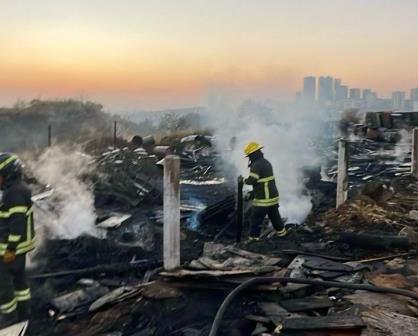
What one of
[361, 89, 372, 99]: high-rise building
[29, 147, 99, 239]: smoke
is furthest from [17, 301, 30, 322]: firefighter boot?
[361, 89, 372, 99]: high-rise building

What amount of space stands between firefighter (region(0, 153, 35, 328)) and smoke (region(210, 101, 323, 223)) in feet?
19.1

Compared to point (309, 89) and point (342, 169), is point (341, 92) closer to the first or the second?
point (309, 89)

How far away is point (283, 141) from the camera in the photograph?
11.9 metres

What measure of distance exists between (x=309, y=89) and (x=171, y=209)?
1646 cm

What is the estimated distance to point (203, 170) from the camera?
14281 mm

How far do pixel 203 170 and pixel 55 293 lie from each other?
872 centimetres

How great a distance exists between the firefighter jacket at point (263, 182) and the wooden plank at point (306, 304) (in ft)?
11.9

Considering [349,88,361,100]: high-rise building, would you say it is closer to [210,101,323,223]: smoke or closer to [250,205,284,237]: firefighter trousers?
[210,101,323,223]: smoke

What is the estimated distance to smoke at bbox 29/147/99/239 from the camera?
7.83 m

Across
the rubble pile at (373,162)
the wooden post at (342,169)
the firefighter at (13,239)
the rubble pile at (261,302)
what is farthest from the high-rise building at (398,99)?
the firefighter at (13,239)

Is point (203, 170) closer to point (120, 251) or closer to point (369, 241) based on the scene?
point (120, 251)

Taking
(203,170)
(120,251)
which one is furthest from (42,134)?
(120,251)

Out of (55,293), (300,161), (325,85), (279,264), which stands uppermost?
(325,85)

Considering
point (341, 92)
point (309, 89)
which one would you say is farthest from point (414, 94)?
point (309, 89)
